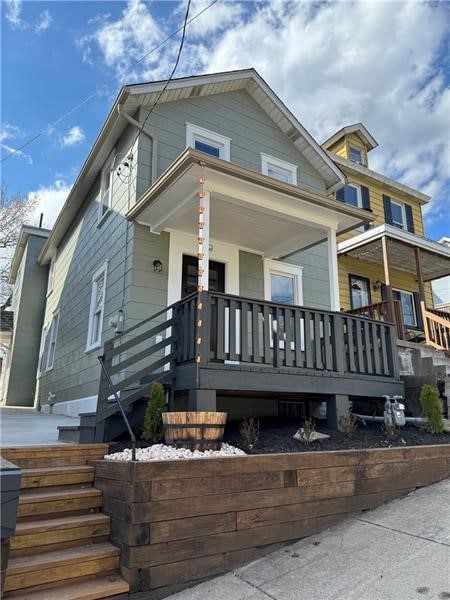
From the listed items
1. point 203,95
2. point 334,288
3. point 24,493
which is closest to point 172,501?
point 24,493

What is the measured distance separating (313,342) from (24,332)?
11567 mm

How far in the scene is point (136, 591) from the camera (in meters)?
2.70

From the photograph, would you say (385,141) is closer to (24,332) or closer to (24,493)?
(24,332)

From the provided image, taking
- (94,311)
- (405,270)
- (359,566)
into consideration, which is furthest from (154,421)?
(405,270)

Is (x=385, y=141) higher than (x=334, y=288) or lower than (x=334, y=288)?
higher

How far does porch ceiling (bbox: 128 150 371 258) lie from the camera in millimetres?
5438

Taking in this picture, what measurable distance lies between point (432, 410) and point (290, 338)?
1.92m

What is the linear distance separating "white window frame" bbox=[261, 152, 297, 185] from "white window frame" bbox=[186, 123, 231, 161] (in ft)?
2.94

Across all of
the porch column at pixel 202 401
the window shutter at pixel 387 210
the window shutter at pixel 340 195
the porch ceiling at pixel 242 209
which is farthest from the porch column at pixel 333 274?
the window shutter at pixel 387 210

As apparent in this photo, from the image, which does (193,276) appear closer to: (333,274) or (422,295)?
(333,274)

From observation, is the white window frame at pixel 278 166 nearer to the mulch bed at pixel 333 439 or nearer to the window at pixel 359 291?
the window at pixel 359 291

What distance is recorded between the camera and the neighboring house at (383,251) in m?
9.24

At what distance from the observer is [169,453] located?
→ 3.43 meters

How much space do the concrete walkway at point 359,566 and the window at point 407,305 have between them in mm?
9236
